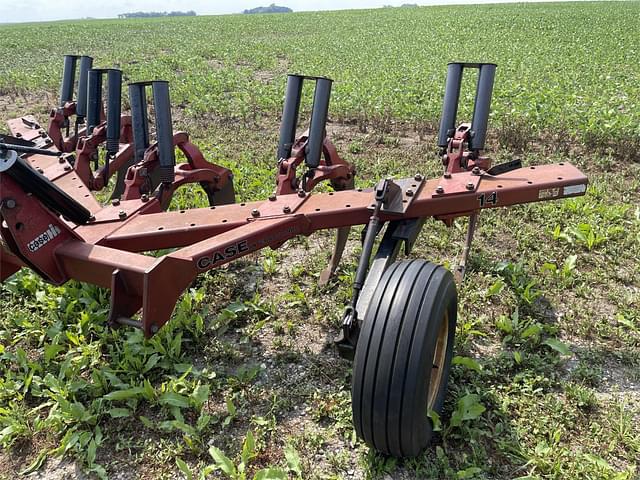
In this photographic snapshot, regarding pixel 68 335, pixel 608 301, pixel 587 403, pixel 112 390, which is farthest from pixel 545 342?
pixel 68 335

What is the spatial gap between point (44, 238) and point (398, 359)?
1.71m

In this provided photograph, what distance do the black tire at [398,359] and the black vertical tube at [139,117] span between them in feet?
7.06

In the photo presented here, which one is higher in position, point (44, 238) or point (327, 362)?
point (44, 238)

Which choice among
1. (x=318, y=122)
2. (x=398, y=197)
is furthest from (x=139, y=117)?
(x=398, y=197)

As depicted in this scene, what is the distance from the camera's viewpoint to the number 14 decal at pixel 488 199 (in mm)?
2943

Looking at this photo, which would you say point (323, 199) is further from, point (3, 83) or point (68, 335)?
point (3, 83)

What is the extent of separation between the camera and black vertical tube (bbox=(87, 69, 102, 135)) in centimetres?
400

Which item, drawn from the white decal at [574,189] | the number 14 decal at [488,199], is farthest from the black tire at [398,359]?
the white decal at [574,189]

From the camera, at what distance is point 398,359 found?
215 cm

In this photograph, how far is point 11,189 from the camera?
2.25m

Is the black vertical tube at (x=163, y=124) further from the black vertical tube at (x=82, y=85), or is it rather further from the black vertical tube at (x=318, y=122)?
the black vertical tube at (x=82, y=85)

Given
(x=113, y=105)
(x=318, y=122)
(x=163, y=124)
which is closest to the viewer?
(x=163, y=124)

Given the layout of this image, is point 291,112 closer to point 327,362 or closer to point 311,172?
point 311,172

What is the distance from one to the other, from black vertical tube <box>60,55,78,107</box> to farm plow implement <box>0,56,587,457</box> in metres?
0.77
